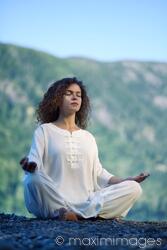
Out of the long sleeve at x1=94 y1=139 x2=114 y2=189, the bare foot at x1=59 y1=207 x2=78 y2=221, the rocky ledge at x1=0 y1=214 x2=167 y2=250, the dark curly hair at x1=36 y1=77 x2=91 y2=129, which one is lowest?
the rocky ledge at x1=0 y1=214 x2=167 y2=250

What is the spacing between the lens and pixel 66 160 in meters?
6.09

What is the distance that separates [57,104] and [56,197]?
99cm

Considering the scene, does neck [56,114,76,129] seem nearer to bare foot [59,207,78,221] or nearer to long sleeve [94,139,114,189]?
long sleeve [94,139,114,189]

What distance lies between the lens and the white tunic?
5959 millimetres

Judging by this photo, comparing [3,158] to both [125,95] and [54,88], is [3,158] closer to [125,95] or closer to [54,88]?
[125,95]

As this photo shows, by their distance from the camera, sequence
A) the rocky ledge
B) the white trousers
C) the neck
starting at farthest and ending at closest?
1. the neck
2. the white trousers
3. the rocky ledge

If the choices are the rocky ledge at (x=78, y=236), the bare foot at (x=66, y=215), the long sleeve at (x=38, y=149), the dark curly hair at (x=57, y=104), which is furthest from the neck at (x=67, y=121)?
the rocky ledge at (x=78, y=236)

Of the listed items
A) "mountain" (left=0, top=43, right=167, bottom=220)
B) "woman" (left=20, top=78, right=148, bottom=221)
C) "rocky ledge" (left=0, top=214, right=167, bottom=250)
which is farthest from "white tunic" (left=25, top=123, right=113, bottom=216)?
"mountain" (left=0, top=43, right=167, bottom=220)

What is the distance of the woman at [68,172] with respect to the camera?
230 inches

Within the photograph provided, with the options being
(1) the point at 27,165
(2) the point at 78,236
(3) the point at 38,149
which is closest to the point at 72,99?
(3) the point at 38,149

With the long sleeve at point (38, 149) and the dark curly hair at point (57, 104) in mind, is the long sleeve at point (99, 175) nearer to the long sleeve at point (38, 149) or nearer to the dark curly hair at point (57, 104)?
the dark curly hair at point (57, 104)

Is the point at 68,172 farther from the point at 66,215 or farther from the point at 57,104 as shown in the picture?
the point at 57,104

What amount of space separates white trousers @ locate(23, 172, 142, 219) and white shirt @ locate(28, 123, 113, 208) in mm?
127

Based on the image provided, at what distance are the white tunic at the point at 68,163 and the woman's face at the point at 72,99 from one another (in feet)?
0.73
